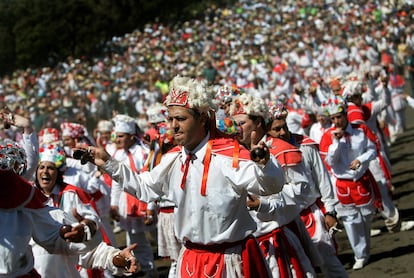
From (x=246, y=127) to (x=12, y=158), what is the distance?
212cm

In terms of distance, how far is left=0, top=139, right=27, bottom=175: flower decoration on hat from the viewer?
4.58 metres

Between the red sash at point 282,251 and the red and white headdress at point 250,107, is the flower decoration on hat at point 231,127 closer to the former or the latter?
the red and white headdress at point 250,107

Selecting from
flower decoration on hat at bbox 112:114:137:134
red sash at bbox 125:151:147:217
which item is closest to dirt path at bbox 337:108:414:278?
red sash at bbox 125:151:147:217

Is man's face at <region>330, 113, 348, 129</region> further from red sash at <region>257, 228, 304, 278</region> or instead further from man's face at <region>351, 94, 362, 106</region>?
red sash at <region>257, 228, 304, 278</region>

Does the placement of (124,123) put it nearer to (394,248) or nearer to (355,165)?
(355,165)

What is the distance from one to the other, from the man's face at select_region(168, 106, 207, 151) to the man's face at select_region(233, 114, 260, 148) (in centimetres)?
108

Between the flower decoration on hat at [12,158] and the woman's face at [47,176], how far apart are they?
2040mm

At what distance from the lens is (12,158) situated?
182 inches

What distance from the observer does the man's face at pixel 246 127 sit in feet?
20.4

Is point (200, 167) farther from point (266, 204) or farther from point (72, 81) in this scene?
point (72, 81)

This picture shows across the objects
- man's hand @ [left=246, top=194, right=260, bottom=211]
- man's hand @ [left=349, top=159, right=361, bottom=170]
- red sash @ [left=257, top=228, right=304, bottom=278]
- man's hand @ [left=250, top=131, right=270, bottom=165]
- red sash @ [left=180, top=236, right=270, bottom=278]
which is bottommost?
red sash @ [left=257, top=228, right=304, bottom=278]

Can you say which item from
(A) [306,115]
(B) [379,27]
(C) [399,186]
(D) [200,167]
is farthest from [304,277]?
(B) [379,27]

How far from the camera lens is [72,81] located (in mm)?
33844

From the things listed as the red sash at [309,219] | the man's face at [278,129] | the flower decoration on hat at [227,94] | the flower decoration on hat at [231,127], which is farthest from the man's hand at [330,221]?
the flower decoration on hat at [227,94]
